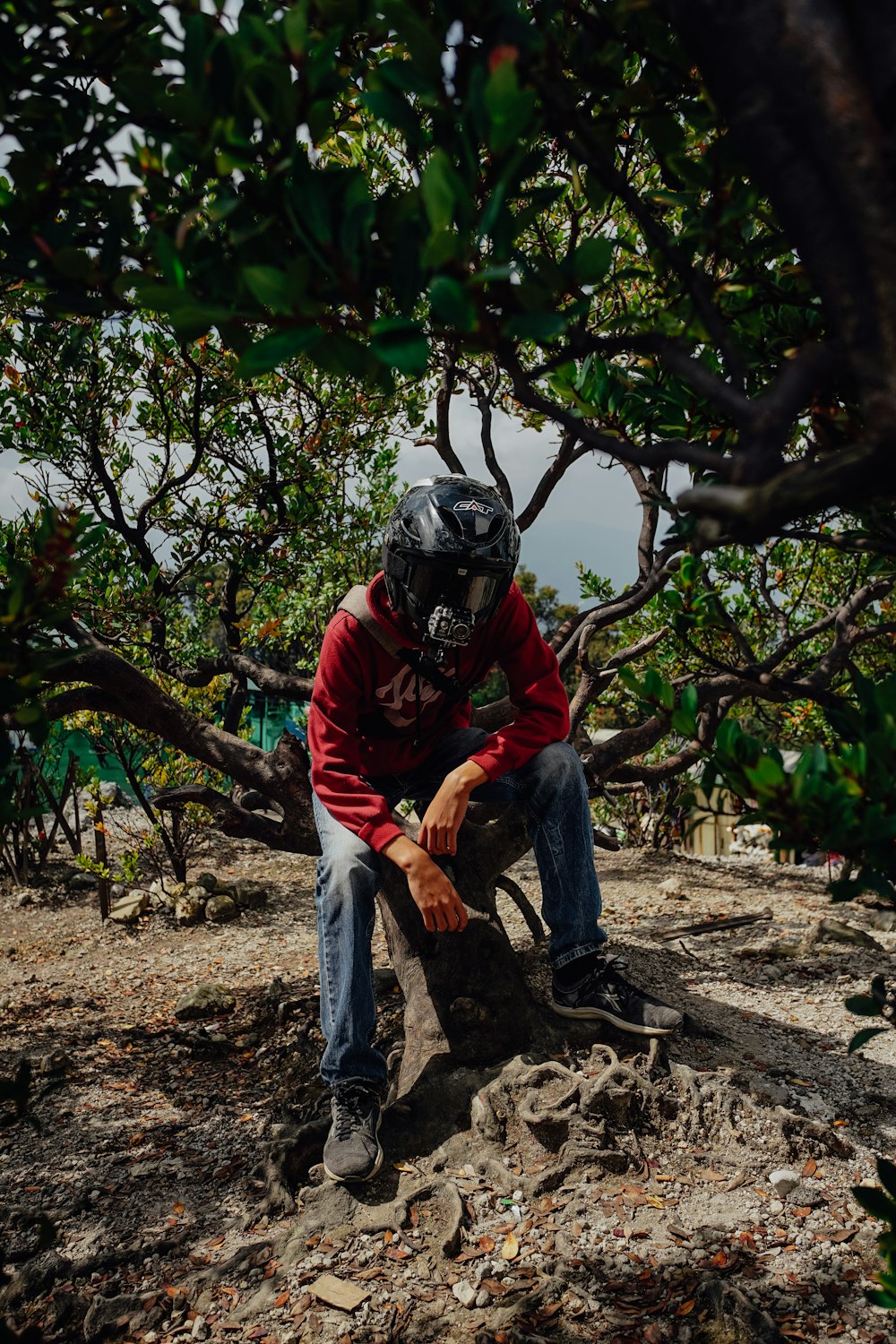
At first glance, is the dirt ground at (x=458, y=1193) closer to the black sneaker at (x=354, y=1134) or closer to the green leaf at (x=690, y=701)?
the black sneaker at (x=354, y=1134)

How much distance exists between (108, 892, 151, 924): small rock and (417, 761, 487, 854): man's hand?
3.84 metres

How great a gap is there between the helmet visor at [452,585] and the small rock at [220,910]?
4.08 m

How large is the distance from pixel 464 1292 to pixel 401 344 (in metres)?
2.26

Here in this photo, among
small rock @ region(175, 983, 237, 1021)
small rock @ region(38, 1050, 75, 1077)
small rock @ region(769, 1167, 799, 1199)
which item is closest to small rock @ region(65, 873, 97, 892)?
small rock @ region(175, 983, 237, 1021)

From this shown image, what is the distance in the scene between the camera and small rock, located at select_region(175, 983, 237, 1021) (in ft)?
14.1

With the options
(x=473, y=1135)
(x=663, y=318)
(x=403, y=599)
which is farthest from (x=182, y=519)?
(x=663, y=318)

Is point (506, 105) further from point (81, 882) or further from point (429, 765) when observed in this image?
point (81, 882)

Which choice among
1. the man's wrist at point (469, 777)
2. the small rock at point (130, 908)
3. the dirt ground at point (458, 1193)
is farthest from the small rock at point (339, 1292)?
the small rock at point (130, 908)

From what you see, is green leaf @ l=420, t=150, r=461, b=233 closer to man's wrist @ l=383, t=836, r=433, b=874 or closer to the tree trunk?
Result: man's wrist @ l=383, t=836, r=433, b=874

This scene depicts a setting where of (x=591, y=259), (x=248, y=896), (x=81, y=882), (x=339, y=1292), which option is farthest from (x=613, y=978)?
(x=81, y=882)

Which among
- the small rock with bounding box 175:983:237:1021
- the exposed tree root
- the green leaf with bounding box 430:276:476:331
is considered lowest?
the exposed tree root

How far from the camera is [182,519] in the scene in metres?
5.62

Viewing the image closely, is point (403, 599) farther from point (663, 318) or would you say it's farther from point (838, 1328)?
point (838, 1328)

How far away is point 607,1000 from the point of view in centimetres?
307
